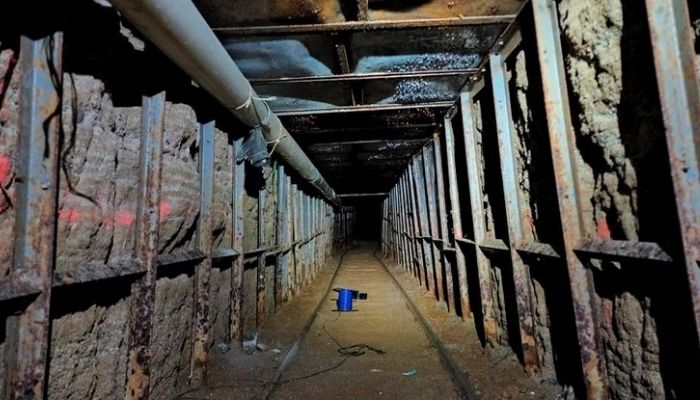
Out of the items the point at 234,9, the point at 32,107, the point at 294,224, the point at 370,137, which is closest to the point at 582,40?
the point at 234,9

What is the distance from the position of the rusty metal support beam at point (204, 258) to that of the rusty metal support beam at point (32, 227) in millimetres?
1654

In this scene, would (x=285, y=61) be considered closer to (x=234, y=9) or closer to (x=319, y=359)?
(x=234, y=9)

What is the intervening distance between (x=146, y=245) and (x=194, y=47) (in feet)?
4.26

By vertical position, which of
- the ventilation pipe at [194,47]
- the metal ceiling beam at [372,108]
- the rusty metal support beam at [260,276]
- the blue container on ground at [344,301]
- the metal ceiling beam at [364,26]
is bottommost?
the blue container on ground at [344,301]

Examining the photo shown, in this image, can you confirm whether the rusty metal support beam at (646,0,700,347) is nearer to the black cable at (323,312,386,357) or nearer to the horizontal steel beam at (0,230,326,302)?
the horizontal steel beam at (0,230,326,302)

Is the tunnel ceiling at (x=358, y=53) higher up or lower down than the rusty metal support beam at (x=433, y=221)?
higher up

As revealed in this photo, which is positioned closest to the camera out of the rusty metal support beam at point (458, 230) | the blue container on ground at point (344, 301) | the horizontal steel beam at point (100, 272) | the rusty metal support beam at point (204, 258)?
the horizontal steel beam at point (100, 272)

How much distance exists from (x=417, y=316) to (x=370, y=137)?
322 cm

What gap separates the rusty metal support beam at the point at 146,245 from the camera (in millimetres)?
2373

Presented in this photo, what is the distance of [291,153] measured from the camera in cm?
563

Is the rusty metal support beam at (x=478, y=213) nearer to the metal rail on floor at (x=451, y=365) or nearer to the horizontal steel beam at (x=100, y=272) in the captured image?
the metal rail on floor at (x=451, y=365)

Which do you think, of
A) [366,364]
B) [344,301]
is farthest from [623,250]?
[344,301]

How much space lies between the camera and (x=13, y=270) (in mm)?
1603

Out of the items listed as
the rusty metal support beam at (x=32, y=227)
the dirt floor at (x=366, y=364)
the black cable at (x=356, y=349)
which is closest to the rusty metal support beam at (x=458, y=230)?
the dirt floor at (x=366, y=364)
